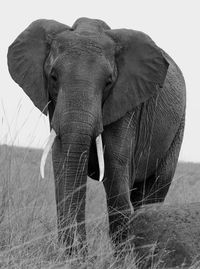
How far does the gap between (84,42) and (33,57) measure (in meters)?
0.58

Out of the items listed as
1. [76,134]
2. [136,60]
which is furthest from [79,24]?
[76,134]

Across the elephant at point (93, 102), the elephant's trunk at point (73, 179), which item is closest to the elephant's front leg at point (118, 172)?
the elephant at point (93, 102)

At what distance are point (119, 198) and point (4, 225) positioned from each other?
1.79m

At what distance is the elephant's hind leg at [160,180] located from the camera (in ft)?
28.5

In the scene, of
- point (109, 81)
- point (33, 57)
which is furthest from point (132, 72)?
point (33, 57)

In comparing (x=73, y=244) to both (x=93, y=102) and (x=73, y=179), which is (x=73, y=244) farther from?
(x=93, y=102)

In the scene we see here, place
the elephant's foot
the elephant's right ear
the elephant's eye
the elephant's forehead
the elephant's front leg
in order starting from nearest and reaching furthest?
the elephant's foot < the elephant's forehead < the elephant's eye < the elephant's right ear < the elephant's front leg

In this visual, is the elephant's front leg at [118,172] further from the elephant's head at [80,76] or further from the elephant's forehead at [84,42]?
the elephant's forehead at [84,42]

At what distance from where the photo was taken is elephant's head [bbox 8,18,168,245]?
602 cm

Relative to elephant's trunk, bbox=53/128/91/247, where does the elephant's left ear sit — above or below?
above

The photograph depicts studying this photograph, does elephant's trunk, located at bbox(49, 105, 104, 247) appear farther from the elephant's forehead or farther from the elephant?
the elephant's forehead

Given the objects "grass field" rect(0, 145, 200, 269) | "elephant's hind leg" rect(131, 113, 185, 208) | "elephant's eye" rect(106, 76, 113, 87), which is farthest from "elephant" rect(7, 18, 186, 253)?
"elephant's hind leg" rect(131, 113, 185, 208)

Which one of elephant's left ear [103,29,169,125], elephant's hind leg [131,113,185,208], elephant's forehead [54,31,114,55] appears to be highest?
elephant's forehead [54,31,114,55]

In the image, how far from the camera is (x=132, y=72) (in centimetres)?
691
